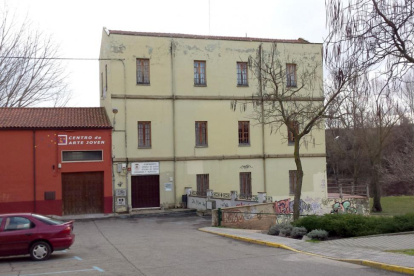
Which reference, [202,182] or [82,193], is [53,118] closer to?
[82,193]

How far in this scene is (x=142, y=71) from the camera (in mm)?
30875

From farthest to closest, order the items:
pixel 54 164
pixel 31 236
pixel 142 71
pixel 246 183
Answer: pixel 246 183
pixel 142 71
pixel 54 164
pixel 31 236

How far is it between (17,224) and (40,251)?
3.47 ft

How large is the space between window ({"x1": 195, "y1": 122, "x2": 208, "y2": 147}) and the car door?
61.0 feet

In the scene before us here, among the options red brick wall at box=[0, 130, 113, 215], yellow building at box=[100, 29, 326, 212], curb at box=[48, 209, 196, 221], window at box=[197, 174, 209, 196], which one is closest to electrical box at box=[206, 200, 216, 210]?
curb at box=[48, 209, 196, 221]

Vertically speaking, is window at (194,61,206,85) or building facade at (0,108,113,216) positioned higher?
window at (194,61,206,85)

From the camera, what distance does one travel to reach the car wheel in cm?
1376

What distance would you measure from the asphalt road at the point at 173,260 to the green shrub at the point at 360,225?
225cm

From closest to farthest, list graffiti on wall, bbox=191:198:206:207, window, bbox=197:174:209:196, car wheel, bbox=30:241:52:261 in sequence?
car wheel, bbox=30:241:52:261
graffiti on wall, bbox=191:198:206:207
window, bbox=197:174:209:196

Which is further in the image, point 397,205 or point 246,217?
point 397,205

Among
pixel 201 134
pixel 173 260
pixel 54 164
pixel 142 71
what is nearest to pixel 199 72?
pixel 142 71

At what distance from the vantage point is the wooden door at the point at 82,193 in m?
28.7

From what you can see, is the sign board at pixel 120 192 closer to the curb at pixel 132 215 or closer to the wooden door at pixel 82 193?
the wooden door at pixel 82 193

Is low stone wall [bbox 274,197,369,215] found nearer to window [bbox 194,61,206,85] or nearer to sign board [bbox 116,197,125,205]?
window [bbox 194,61,206,85]
